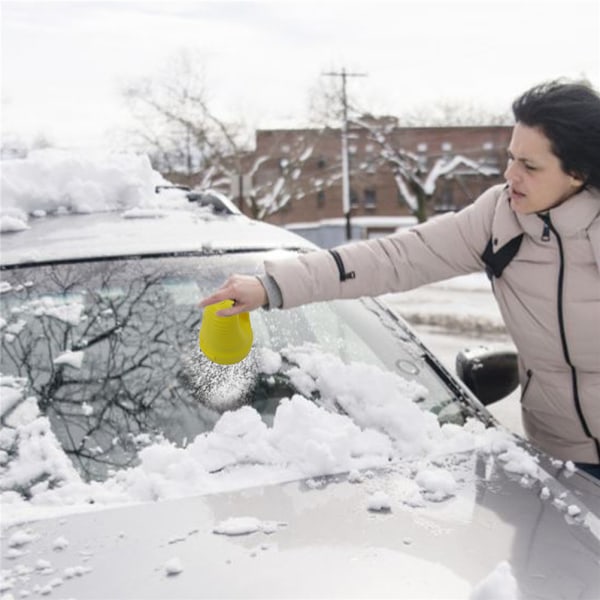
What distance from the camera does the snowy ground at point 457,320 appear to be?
7.39m

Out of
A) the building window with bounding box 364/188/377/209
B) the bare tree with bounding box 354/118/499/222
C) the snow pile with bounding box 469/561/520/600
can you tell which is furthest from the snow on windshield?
the building window with bounding box 364/188/377/209

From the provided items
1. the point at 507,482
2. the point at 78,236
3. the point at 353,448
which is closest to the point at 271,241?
the point at 78,236

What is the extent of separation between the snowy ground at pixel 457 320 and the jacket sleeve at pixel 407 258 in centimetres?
324

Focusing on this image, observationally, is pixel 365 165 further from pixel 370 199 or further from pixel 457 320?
pixel 457 320

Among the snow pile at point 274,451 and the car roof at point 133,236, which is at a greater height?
the car roof at point 133,236

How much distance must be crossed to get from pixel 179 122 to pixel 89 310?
96.3ft

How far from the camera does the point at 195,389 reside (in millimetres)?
1976

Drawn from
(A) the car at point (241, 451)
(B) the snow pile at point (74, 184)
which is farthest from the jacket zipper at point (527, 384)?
(B) the snow pile at point (74, 184)

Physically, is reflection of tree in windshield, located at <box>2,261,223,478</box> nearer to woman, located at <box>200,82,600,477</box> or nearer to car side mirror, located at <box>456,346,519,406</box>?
woman, located at <box>200,82,600,477</box>

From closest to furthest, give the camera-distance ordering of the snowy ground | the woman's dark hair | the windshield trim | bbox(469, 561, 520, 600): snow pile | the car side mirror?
1. bbox(469, 561, 520, 600): snow pile
2. the woman's dark hair
3. the windshield trim
4. the car side mirror
5. the snowy ground

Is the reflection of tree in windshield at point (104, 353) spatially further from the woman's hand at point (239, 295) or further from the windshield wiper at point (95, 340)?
the woman's hand at point (239, 295)

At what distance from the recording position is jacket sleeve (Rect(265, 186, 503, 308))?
201cm

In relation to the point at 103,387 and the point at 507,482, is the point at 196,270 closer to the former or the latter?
the point at 103,387

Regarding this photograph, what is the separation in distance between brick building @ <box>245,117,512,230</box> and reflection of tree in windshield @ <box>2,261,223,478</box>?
2627 cm
